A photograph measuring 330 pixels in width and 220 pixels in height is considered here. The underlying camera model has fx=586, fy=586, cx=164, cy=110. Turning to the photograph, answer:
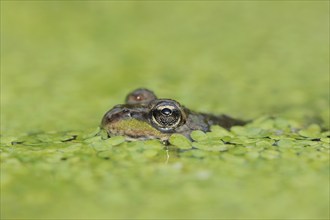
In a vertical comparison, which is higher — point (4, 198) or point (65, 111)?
point (65, 111)

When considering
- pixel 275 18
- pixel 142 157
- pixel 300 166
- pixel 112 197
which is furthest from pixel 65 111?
pixel 275 18

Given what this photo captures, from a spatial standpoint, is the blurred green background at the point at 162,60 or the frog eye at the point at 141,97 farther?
the blurred green background at the point at 162,60

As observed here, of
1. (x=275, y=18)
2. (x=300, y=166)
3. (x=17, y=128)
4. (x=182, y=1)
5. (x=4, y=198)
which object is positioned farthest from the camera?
(x=182, y=1)

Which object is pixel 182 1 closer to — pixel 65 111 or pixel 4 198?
pixel 65 111

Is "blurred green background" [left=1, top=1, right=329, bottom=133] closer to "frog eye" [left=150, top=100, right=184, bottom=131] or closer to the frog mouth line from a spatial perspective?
the frog mouth line

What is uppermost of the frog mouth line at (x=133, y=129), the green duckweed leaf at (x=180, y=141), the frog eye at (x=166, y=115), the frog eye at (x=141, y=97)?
the frog eye at (x=141, y=97)

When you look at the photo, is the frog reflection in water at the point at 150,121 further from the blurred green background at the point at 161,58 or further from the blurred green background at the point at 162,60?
the blurred green background at the point at 161,58

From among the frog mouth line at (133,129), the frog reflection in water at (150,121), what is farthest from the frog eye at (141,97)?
the frog mouth line at (133,129)
